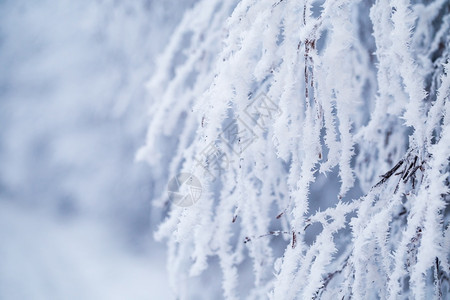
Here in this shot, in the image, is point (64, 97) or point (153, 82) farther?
point (64, 97)

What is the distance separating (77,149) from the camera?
1.94 metres

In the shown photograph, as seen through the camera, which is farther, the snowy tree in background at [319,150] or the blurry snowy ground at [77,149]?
the blurry snowy ground at [77,149]

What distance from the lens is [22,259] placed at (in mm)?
1989

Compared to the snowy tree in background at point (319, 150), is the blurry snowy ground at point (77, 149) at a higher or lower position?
higher

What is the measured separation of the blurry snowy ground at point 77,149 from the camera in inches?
60.7

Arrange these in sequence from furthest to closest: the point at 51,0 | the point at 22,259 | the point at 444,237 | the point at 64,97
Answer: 1. the point at 22,259
2. the point at 64,97
3. the point at 51,0
4. the point at 444,237

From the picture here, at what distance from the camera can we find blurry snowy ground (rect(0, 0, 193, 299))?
1543 mm

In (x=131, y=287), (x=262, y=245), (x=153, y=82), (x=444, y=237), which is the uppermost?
(x=153, y=82)

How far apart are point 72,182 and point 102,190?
18cm

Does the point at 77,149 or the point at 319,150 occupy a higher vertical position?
the point at 77,149

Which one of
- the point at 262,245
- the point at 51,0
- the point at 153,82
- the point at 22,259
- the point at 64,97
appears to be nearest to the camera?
the point at 262,245

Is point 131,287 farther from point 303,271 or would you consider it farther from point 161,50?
point 303,271

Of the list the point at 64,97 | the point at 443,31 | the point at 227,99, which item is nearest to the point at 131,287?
the point at 64,97

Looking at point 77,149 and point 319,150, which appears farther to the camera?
point 77,149
